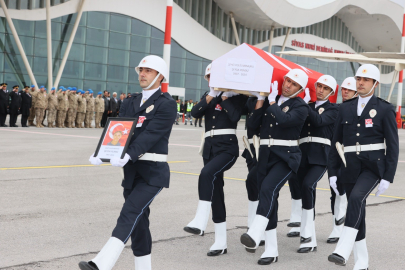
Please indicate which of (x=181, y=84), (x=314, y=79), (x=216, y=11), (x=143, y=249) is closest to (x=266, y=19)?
(x=216, y=11)

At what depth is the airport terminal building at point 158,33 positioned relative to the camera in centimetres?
3559

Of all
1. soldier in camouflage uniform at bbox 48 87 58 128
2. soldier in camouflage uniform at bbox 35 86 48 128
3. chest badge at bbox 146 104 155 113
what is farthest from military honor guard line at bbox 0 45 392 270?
soldier in camouflage uniform at bbox 48 87 58 128

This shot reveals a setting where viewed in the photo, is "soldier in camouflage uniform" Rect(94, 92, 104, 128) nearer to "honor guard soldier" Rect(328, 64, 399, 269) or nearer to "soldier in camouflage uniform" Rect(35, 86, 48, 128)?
"soldier in camouflage uniform" Rect(35, 86, 48, 128)

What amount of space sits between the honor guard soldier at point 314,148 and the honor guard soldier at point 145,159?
2.29m

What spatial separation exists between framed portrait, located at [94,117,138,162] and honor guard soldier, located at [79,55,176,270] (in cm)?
7

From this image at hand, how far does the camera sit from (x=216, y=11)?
48312mm

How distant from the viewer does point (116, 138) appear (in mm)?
4297

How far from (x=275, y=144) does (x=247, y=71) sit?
2.96 ft

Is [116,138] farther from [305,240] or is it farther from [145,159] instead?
[305,240]

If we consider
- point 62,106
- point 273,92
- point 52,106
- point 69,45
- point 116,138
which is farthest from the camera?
point 69,45

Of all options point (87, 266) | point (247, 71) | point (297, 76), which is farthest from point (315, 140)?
point (87, 266)

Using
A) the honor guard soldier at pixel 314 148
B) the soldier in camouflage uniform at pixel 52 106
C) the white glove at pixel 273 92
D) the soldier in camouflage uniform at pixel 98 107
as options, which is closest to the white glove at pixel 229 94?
the white glove at pixel 273 92

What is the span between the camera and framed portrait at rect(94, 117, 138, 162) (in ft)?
13.8

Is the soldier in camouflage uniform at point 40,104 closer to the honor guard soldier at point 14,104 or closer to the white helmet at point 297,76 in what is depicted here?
the honor guard soldier at point 14,104
